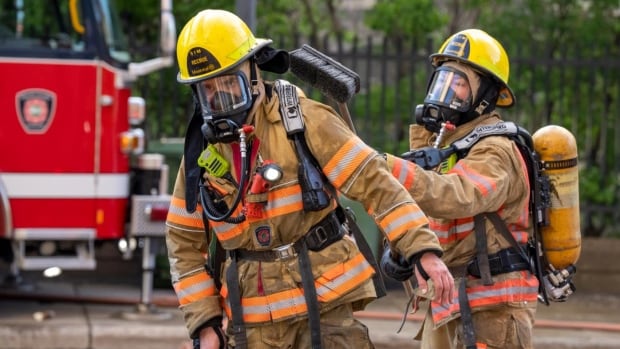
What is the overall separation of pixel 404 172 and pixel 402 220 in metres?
0.57

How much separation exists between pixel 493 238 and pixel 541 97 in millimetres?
6487

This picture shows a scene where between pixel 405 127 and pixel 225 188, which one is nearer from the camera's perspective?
pixel 225 188

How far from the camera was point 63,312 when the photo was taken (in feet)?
30.0

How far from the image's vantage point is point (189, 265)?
4547 mm

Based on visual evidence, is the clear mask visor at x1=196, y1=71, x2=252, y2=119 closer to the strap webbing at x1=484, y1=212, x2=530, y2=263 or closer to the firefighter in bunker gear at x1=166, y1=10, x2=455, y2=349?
the firefighter in bunker gear at x1=166, y1=10, x2=455, y2=349

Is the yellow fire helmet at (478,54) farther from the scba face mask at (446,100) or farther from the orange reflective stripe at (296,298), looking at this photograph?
the orange reflective stripe at (296,298)

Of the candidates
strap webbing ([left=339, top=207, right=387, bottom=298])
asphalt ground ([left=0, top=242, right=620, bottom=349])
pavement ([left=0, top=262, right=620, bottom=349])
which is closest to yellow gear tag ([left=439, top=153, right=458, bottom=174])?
strap webbing ([left=339, top=207, right=387, bottom=298])

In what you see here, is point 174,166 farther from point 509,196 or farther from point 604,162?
point 509,196

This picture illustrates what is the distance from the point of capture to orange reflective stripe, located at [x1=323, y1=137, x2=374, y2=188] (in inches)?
165

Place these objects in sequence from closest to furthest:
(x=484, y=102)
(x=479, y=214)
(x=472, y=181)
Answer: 1. (x=472, y=181)
2. (x=479, y=214)
3. (x=484, y=102)

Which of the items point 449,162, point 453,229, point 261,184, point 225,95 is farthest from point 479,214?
point 225,95

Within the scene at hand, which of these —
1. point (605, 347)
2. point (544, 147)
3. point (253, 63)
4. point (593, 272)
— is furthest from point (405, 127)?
point (253, 63)

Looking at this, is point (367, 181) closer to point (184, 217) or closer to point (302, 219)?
point (302, 219)

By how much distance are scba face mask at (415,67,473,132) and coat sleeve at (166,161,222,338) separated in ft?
4.00
